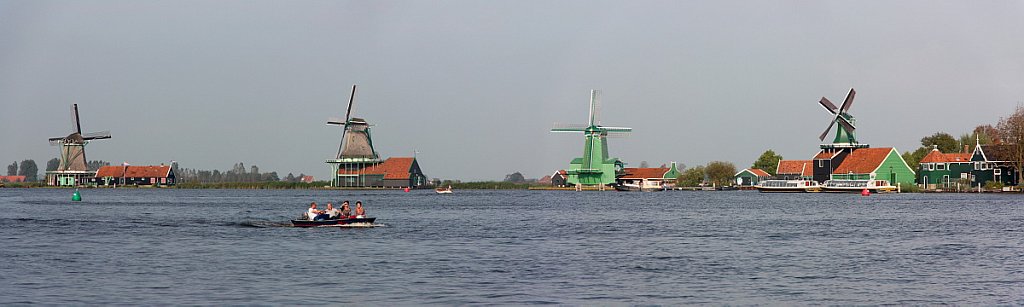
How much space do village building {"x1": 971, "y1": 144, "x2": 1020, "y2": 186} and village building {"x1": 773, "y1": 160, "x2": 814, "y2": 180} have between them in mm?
28528

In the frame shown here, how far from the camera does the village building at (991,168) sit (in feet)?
408

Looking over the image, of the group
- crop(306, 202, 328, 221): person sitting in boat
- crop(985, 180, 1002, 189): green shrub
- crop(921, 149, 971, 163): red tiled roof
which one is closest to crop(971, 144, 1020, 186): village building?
crop(985, 180, 1002, 189): green shrub

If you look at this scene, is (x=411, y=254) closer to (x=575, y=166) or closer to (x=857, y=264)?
(x=857, y=264)

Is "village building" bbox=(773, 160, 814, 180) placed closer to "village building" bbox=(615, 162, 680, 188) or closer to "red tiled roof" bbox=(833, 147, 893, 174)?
"red tiled roof" bbox=(833, 147, 893, 174)

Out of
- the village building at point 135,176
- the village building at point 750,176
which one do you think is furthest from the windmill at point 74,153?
the village building at point 750,176

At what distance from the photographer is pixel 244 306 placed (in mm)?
25188

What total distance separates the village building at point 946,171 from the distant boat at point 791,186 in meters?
14.1

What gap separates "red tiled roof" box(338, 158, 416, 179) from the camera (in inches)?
6658

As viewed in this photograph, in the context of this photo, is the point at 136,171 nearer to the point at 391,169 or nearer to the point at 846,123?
the point at 391,169

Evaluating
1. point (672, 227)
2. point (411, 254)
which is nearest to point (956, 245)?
point (672, 227)

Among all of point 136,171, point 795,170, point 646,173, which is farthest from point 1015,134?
point 136,171

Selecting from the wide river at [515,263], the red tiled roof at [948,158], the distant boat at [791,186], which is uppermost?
the red tiled roof at [948,158]

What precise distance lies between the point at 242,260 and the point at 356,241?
9018 mm

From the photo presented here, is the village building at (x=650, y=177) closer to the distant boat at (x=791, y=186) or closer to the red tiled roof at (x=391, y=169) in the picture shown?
the distant boat at (x=791, y=186)
